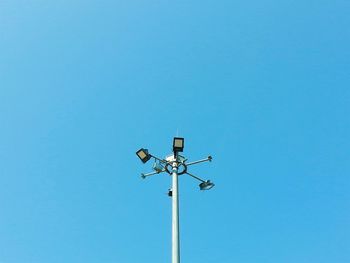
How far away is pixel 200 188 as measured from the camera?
12.6 meters

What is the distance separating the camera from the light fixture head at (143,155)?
474 inches

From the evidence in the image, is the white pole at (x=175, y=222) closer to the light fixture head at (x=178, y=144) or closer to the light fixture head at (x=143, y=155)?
the light fixture head at (x=178, y=144)

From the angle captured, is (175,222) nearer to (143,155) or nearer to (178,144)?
(178,144)

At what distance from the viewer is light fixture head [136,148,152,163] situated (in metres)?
12.0

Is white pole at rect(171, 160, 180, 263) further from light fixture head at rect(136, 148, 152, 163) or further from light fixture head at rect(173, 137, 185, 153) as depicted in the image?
light fixture head at rect(136, 148, 152, 163)

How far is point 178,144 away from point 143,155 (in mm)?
1209

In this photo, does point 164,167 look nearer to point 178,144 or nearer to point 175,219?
point 178,144

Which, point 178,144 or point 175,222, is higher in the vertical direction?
point 178,144

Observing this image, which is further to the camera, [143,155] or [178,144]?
[143,155]

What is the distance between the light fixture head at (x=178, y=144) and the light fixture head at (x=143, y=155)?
2.91 feet

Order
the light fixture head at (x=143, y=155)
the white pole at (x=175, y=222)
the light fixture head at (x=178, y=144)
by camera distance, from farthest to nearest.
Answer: the light fixture head at (x=143, y=155) < the light fixture head at (x=178, y=144) < the white pole at (x=175, y=222)

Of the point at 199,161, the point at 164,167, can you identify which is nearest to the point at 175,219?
the point at 164,167

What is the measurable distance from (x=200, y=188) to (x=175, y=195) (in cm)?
207

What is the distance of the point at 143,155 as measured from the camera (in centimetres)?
1209
